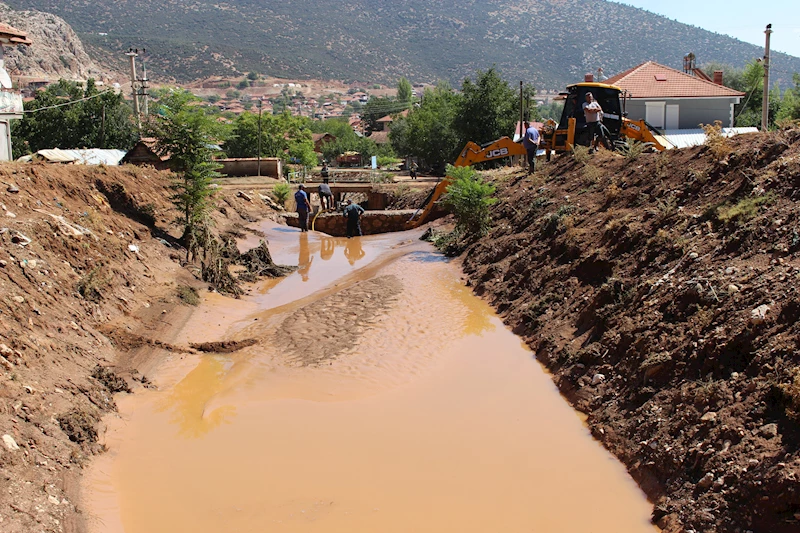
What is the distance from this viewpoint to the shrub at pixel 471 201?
20.3 metres

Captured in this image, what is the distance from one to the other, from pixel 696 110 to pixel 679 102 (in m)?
1.26

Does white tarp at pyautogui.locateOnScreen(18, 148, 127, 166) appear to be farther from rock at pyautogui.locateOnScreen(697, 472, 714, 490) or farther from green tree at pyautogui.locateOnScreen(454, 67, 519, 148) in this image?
rock at pyautogui.locateOnScreen(697, 472, 714, 490)

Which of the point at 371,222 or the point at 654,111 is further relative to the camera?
the point at 654,111

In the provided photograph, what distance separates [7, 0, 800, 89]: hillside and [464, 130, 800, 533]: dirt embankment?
118410mm

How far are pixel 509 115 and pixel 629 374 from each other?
40.4 m

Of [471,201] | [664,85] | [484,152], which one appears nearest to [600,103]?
[484,152]

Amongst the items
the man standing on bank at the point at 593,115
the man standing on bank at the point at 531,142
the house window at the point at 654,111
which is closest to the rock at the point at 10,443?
the man standing on bank at the point at 593,115

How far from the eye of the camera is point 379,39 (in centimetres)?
15488

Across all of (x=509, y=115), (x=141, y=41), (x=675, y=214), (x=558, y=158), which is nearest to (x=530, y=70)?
(x=141, y=41)

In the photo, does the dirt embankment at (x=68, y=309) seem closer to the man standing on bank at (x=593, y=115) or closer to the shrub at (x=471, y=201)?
the shrub at (x=471, y=201)

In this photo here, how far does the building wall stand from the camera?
3788cm

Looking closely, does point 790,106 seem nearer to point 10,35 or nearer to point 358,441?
point 10,35

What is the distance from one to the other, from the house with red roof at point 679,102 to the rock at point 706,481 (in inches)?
1337

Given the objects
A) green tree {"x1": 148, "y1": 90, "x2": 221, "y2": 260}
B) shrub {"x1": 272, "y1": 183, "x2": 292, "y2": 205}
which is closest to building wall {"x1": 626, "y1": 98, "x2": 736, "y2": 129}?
shrub {"x1": 272, "y1": 183, "x2": 292, "y2": 205}
